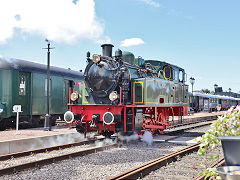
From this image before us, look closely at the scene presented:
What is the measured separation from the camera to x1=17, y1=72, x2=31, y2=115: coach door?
1156cm

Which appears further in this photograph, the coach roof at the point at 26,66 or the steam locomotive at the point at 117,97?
the coach roof at the point at 26,66

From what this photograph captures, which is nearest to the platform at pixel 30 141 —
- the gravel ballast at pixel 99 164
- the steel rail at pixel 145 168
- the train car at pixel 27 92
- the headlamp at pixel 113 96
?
the train car at pixel 27 92

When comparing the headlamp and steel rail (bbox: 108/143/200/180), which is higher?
the headlamp

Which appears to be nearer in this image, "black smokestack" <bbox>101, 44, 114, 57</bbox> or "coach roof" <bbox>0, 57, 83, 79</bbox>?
"black smokestack" <bbox>101, 44, 114, 57</bbox>

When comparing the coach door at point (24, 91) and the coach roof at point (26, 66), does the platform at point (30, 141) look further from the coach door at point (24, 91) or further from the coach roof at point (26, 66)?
the coach roof at point (26, 66)

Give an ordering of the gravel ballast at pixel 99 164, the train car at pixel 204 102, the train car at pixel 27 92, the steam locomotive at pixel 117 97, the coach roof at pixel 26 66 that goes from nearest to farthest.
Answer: the gravel ballast at pixel 99 164
the steam locomotive at pixel 117 97
the train car at pixel 27 92
the coach roof at pixel 26 66
the train car at pixel 204 102

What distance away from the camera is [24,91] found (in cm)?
1177

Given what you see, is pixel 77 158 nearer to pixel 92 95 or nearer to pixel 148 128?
pixel 92 95

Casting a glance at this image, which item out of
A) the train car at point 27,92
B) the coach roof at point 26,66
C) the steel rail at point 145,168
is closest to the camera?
the steel rail at point 145,168

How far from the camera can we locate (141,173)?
476cm

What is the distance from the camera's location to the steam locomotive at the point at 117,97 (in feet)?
26.5

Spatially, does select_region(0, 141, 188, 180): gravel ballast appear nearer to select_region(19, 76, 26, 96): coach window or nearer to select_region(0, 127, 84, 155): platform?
select_region(0, 127, 84, 155): platform

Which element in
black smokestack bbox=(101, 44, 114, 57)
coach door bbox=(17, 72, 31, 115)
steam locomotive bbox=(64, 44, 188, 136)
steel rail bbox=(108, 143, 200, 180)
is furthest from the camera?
coach door bbox=(17, 72, 31, 115)

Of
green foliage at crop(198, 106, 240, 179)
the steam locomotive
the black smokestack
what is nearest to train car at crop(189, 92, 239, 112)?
the steam locomotive
